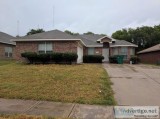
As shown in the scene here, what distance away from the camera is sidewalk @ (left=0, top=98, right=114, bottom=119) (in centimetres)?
734

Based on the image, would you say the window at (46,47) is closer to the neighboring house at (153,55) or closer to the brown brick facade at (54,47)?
the brown brick facade at (54,47)

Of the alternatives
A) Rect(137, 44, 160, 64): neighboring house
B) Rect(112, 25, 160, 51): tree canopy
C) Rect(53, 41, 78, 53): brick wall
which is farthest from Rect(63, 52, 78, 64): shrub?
Rect(112, 25, 160, 51): tree canopy

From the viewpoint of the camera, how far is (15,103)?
337 inches

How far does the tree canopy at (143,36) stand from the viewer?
54531 millimetres

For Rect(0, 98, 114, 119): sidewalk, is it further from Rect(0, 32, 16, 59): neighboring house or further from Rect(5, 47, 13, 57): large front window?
Rect(5, 47, 13, 57): large front window

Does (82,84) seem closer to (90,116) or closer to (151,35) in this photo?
(90,116)

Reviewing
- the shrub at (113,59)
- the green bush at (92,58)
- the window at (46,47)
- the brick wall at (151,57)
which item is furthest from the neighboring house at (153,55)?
the window at (46,47)

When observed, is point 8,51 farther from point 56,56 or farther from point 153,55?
point 153,55

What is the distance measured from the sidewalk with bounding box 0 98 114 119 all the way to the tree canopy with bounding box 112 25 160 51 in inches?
1917

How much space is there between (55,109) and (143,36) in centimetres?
4994

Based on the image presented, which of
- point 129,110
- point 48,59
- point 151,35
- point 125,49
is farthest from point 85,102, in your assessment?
point 151,35

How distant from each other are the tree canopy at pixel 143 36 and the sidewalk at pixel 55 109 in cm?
4869

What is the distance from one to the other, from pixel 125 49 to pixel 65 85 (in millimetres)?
26214

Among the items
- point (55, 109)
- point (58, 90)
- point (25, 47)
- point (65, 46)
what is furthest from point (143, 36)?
point (55, 109)
